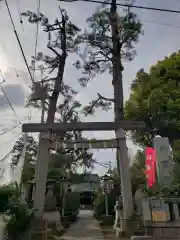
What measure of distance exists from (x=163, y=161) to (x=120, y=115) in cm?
373

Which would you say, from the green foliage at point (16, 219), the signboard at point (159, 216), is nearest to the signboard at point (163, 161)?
the signboard at point (159, 216)

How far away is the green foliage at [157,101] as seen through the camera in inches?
731

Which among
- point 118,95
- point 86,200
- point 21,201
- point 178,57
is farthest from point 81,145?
point 86,200

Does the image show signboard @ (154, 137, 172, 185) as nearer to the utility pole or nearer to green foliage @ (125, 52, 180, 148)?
→ the utility pole

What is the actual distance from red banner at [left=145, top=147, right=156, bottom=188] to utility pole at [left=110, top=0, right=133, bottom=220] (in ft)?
6.20

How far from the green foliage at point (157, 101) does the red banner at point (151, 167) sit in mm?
8810

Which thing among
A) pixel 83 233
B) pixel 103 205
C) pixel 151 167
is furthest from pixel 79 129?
pixel 103 205

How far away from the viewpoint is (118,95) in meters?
12.3

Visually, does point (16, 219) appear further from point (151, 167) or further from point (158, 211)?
point (151, 167)

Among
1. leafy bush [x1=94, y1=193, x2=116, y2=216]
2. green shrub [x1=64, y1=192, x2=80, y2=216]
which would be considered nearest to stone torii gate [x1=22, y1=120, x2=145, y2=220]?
leafy bush [x1=94, y1=193, x2=116, y2=216]

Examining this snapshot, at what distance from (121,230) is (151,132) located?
33.5ft

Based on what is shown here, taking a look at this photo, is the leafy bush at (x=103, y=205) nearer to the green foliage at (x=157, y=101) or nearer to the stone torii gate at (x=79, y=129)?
the green foliage at (x=157, y=101)

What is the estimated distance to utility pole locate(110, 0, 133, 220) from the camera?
427 inches

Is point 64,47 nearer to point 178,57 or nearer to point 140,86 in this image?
point 140,86
